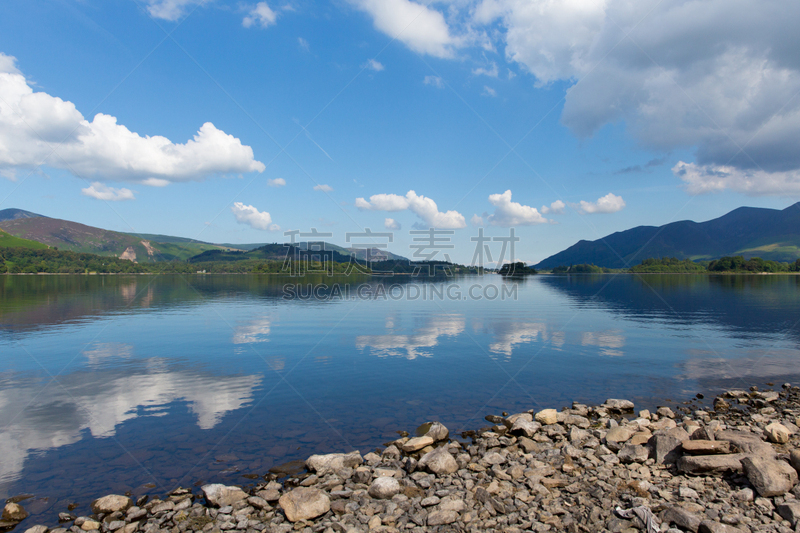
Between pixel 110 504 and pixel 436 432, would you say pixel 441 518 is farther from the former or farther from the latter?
pixel 110 504

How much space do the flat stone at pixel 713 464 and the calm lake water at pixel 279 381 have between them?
24.3ft

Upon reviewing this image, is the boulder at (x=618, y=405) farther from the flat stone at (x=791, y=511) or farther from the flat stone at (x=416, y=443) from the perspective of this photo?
the flat stone at (x=416, y=443)

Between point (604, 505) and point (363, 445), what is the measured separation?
7.84 m

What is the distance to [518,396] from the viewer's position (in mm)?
20328

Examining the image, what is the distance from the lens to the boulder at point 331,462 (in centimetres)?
1233

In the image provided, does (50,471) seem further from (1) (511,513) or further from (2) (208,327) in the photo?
(2) (208,327)

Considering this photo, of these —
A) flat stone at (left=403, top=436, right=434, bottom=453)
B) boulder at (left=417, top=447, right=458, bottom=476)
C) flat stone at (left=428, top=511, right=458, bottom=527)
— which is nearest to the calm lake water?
flat stone at (left=403, top=436, right=434, bottom=453)

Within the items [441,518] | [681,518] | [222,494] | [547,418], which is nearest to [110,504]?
[222,494]

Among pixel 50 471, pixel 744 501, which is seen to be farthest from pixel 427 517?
pixel 50 471

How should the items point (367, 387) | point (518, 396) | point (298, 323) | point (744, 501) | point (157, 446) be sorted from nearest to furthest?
point (744, 501) < point (157, 446) < point (518, 396) < point (367, 387) < point (298, 323)

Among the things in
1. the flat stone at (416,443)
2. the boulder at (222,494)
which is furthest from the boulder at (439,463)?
the boulder at (222,494)

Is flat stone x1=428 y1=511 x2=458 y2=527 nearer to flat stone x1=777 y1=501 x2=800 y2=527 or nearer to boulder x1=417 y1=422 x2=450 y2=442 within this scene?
boulder x1=417 y1=422 x2=450 y2=442

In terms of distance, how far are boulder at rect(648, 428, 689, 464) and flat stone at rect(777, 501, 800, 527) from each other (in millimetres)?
2721

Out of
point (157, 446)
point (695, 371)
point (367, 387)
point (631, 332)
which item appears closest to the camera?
point (157, 446)
